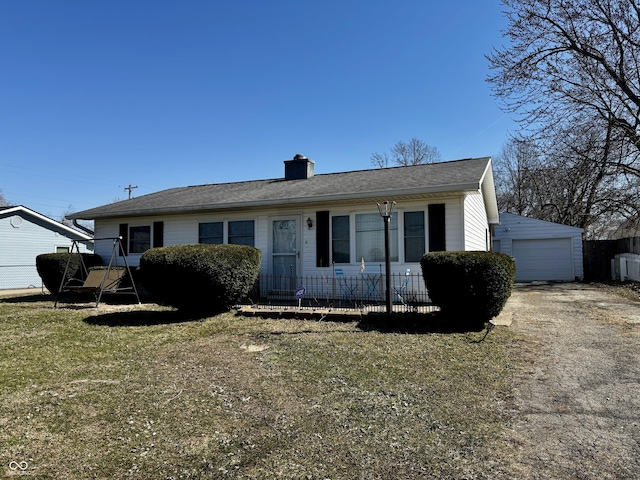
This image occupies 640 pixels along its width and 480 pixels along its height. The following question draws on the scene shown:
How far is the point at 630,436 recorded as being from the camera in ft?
10.1

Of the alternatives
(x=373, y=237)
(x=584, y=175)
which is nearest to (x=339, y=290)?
(x=373, y=237)

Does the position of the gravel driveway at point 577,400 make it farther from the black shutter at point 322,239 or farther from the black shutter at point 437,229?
the black shutter at point 322,239

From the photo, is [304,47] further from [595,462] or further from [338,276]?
[595,462]

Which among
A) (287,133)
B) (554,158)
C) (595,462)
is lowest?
(595,462)

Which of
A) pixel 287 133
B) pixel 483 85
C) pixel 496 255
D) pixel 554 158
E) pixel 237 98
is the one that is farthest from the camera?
pixel 287 133

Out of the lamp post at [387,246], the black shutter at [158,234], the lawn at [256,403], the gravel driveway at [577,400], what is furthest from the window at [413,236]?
the black shutter at [158,234]

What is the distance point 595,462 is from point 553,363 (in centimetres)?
262

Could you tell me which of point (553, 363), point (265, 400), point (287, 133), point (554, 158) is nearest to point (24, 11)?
point (287, 133)

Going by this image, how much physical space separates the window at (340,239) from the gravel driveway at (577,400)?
4042 mm

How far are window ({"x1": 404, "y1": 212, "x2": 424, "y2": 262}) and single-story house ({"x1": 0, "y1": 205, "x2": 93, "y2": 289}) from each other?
15.2m

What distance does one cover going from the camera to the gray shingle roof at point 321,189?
29.6ft

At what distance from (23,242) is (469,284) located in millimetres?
21665

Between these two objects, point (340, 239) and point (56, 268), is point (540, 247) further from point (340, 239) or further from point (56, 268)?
point (56, 268)

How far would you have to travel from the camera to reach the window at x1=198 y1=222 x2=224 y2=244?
37.3ft
